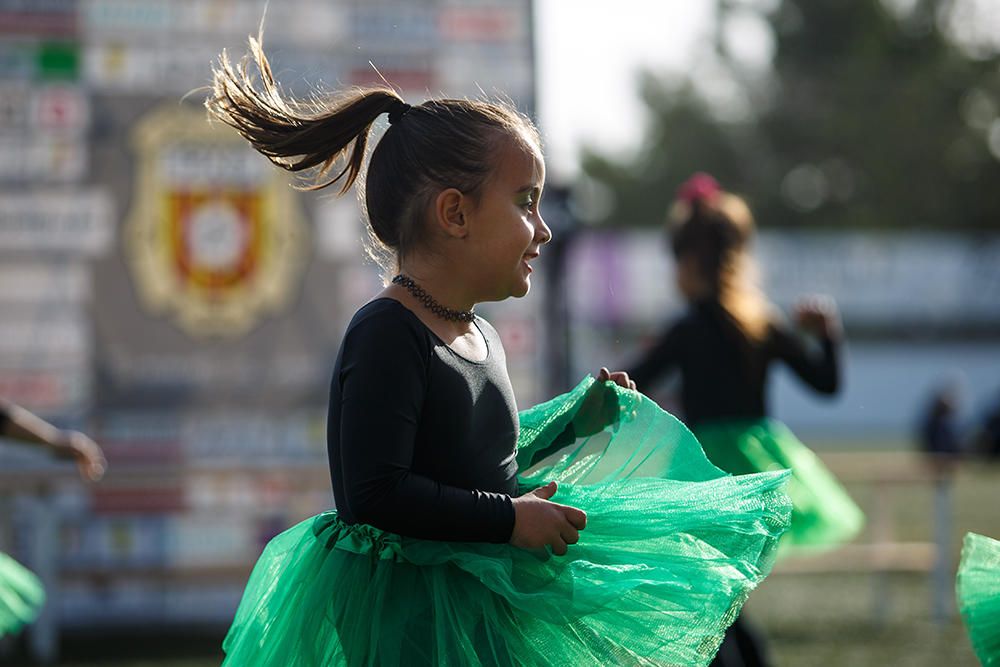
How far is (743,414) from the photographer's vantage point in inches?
174

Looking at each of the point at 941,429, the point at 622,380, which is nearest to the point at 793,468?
the point at 622,380

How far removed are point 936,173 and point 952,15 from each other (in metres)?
4.74

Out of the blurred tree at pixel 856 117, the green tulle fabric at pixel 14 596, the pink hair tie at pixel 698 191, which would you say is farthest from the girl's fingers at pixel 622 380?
the blurred tree at pixel 856 117

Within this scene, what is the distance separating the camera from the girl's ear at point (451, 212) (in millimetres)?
2354

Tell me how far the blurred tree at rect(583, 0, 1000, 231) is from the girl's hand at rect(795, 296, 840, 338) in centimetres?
3791

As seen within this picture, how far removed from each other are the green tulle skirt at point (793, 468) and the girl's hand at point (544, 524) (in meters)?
2.02

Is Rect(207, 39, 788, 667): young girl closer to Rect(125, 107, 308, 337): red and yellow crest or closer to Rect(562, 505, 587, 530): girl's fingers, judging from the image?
Rect(562, 505, 587, 530): girl's fingers

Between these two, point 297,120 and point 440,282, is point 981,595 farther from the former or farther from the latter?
point 297,120

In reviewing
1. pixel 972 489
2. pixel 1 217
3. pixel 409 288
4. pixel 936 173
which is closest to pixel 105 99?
pixel 1 217

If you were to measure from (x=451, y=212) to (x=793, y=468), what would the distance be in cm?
242

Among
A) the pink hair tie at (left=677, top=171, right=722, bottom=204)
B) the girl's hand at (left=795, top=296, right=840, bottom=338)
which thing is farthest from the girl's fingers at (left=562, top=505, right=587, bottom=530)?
the pink hair tie at (left=677, top=171, right=722, bottom=204)

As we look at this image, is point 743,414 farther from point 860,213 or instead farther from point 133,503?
point 860,213

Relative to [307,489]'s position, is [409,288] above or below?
above

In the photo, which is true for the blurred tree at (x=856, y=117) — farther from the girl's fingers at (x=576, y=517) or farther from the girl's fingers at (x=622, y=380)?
the girl's fingers at (x=576, y=517)
